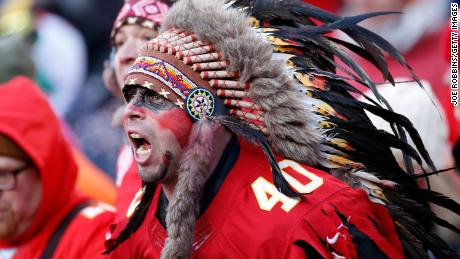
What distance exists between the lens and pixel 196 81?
133 inches

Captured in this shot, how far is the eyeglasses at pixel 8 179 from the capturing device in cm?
443

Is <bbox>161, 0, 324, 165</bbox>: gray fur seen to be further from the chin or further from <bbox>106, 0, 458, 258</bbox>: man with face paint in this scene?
the chin

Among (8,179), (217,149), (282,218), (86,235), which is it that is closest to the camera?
(282,218)

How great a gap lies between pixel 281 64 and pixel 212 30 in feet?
0.92

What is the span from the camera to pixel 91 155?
704 cm

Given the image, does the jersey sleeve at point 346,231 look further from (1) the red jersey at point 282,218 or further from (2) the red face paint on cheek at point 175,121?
(2) the red face paint on cheek at point 175,121

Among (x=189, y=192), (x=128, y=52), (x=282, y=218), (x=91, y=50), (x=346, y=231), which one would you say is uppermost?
(x=91, y=50)

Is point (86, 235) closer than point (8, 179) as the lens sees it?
Yes

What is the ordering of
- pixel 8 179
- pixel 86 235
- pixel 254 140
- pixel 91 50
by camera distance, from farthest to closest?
pixel 91 50 < pixel 8 179 < pixel 86 235 < pixel 254 140

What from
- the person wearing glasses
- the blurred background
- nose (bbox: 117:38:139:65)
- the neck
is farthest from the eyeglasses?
the neck

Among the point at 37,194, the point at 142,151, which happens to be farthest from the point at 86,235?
the point at 142,151

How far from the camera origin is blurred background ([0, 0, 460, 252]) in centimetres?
581

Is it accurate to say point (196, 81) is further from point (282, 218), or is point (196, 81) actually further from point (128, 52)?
point (128, 52)

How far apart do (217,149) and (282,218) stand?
407mm
